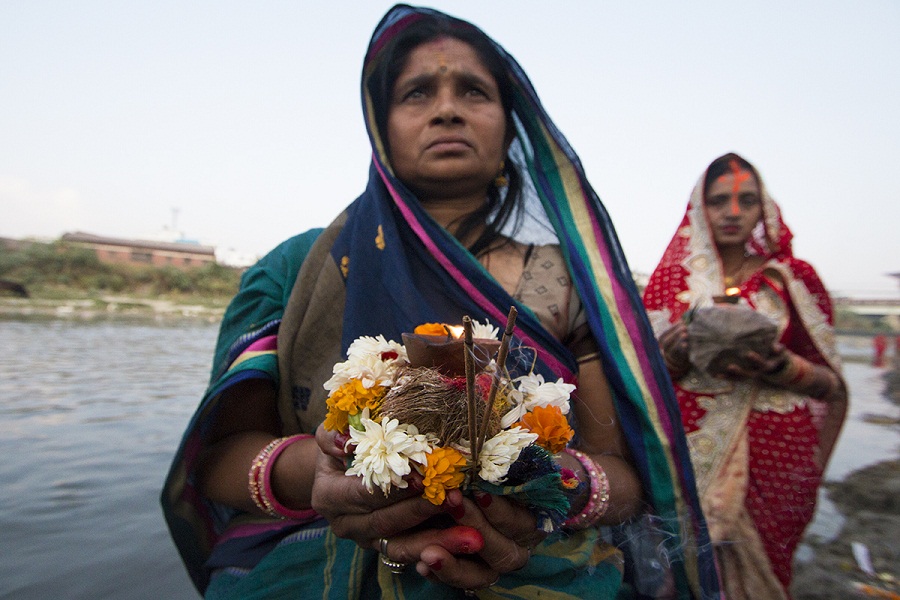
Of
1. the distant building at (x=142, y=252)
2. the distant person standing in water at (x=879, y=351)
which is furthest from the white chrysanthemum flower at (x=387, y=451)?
the distant building at (x=142, y=252)

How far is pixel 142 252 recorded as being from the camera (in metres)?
45.2

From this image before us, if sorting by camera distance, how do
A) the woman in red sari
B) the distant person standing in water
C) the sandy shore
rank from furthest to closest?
the distant person standing in water
the sandy shore
the woman in red sari

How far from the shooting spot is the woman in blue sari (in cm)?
151

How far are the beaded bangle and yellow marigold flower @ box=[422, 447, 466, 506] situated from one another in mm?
578

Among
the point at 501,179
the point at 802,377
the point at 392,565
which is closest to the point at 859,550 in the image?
the point at 802,377

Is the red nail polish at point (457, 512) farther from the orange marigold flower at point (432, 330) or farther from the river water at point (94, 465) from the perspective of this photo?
the river water at point (94, 465)

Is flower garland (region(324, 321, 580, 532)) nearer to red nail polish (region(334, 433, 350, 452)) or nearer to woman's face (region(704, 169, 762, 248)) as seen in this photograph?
red nail polish (region(334, 433, 350, 452))

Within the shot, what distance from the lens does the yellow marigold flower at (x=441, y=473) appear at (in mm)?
973

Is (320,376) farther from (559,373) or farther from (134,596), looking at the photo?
(134,596)

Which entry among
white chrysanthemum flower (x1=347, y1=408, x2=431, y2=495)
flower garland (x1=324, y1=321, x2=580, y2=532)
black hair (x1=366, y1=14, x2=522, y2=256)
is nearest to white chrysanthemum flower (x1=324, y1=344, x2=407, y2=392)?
flower garland (x1=324, y1=321, x2=580, y2=532)

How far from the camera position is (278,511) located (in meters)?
1.56

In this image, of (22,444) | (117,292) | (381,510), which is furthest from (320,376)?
(117,292)

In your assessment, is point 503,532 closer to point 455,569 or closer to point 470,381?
point 455,569

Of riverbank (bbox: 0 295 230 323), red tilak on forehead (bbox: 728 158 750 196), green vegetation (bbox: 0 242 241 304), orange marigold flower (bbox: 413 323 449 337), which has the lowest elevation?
riverbank (bbox: 0 295 230 323)
